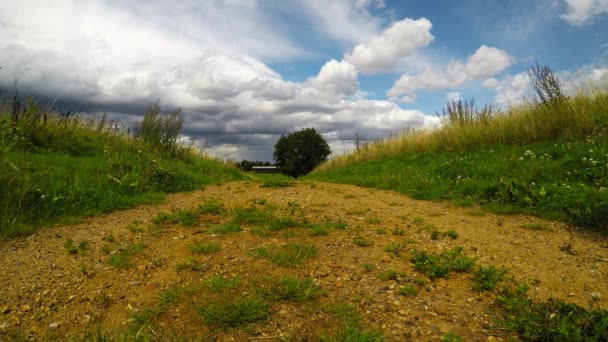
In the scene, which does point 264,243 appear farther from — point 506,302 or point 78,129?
point 78,129

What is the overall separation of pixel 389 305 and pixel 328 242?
1.45 m

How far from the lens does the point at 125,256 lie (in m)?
3.79

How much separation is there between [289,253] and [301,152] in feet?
118

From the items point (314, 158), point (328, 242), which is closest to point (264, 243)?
point (328, 242)

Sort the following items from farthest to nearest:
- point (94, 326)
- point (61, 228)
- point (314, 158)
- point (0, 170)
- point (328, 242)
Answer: point (314, 158) → point (0, 170) → point (61, 228) → point (328, 242) → point (94, 326)

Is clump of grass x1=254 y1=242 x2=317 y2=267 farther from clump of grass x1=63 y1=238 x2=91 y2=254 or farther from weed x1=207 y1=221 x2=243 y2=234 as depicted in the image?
clump of grass x1=63 y1=238 x2=91 y2=254

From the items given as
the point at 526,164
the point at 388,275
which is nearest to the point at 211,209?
the point at 388,275

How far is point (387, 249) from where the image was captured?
12.9 feet

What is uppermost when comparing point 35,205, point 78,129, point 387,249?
point 78,129

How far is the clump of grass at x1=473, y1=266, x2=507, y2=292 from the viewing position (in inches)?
120

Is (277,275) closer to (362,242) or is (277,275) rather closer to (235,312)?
(235,312)

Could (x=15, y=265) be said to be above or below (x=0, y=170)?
below

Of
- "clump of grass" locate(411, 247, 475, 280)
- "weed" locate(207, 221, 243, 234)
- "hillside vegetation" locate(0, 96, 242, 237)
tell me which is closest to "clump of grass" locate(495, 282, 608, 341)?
"clump of grass" locate(411, 247, 475, 280)

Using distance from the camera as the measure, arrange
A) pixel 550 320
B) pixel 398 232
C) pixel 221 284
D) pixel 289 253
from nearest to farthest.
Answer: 1. pixel 550 320
2. pixel 221 284
3. pixel 289 253
4. pixel 398 232
